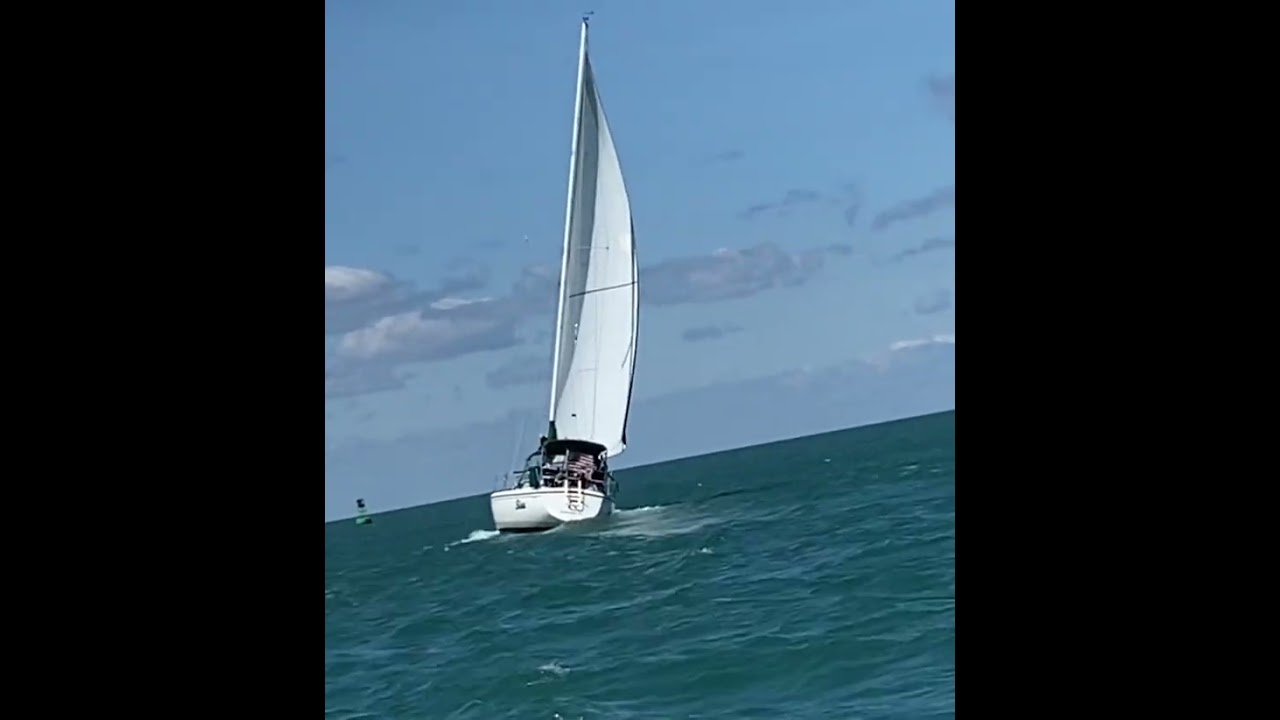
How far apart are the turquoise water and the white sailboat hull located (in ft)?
1.20

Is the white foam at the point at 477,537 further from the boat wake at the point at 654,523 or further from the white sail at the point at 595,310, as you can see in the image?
the white sail at the point at 595,310

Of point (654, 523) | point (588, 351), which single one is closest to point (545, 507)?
point (588, 351)

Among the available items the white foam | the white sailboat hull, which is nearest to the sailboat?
the white sailboat hull

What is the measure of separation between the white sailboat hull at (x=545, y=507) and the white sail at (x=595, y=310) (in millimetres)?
991

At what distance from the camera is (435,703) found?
14438 millimetres

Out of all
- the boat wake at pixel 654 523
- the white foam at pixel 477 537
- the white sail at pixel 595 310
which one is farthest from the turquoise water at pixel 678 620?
the white foam at pixel 477 537

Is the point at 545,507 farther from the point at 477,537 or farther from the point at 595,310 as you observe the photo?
the point at 477,537

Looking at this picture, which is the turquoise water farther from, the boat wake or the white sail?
the white sail

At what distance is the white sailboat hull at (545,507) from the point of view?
25.6m

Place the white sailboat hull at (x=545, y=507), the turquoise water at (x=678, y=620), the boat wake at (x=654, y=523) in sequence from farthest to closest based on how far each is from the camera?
1. the boat wake at (x=654, y=523)
2. the white sailboat hull at (x=545, y=507)
3. the turquoise water at (x=678, y=620)

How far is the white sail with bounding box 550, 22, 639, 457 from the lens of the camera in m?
26.2

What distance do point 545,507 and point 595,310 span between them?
346cm

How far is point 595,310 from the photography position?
86.5ft
